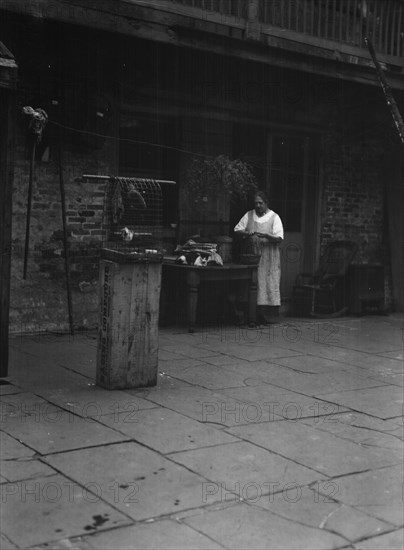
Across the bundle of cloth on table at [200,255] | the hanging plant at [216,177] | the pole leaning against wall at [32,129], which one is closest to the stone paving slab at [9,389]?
the pole leaning against wall at [32,129]

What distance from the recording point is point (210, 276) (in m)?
9.15

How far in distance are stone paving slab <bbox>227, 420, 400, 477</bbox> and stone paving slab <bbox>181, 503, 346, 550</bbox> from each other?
2.68 ft

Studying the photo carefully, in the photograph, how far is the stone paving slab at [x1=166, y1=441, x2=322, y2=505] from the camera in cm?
409

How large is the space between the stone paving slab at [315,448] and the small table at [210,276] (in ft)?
12.3

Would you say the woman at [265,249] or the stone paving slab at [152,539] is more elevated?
the woman at [265,249]

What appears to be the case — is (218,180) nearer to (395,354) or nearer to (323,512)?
(395,354)

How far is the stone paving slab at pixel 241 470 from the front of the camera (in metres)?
4.09

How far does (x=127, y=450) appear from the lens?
4.62 m

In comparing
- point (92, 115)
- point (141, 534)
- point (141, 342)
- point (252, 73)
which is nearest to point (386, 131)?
point (252, 73)

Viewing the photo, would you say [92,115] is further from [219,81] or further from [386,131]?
[386,131]

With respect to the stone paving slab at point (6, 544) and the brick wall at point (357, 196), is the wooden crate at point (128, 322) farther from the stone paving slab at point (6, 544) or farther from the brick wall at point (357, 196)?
the brick wall at point (357, 196)

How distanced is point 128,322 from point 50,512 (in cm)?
250

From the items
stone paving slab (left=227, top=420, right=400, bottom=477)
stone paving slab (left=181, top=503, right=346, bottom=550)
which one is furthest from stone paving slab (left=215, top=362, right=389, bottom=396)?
stone paving slab (left=181, top=503, right=346, bottom=550)

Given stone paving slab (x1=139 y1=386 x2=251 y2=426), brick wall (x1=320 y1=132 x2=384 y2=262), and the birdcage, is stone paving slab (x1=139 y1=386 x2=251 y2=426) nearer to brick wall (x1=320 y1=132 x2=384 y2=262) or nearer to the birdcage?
the birdcage
